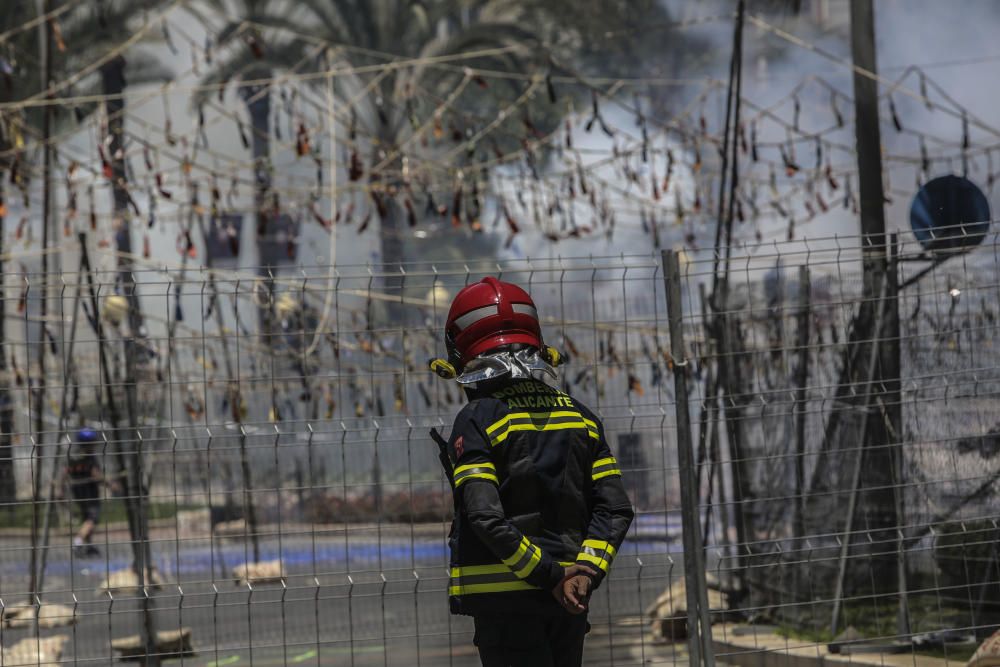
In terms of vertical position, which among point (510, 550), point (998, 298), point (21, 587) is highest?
point (998, 298)

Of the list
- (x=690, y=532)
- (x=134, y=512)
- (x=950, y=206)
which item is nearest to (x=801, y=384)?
(x=950, y=206)

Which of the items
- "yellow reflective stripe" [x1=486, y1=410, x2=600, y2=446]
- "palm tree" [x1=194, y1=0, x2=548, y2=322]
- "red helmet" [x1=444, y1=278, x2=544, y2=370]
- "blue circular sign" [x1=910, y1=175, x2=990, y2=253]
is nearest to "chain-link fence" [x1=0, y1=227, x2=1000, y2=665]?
"blue circular sign" [x1=910, y1=175, x2=990, y2=253]

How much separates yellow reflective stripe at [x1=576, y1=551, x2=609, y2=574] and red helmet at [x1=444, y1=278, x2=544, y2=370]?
633 millimetres

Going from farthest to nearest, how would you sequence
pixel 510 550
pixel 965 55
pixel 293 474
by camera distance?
1. pixel 965 55
2. pixel 293 474
3. pixel 510 550

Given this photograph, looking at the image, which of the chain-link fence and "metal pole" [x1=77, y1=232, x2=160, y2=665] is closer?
"metal pole" [x1=77, y1=232, x2=160, y2=665]

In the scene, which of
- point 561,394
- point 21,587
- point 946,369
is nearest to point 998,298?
point 946,369

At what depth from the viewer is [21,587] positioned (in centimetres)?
1140

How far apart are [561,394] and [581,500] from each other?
32cm

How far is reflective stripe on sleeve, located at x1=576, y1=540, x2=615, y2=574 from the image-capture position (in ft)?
12.3

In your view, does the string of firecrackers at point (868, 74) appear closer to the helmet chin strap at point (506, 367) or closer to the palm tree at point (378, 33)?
the helmet chin strap at point (506, 367)

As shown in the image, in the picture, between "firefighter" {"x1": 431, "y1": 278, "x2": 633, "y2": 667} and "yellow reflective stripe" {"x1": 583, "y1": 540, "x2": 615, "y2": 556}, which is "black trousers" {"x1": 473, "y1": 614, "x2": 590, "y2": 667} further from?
"yellow reflective stripe" {"x1": 583, "y1": 540, "x2": 615, "y2": 556}

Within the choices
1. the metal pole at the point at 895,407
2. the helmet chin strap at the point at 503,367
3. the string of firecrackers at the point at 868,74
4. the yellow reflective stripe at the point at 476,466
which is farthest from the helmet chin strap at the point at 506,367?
the string of firecrackers at the point at 868,74

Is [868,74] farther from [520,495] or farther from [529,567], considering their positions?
[529,567]

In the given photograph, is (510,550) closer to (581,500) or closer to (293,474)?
(581,500)
